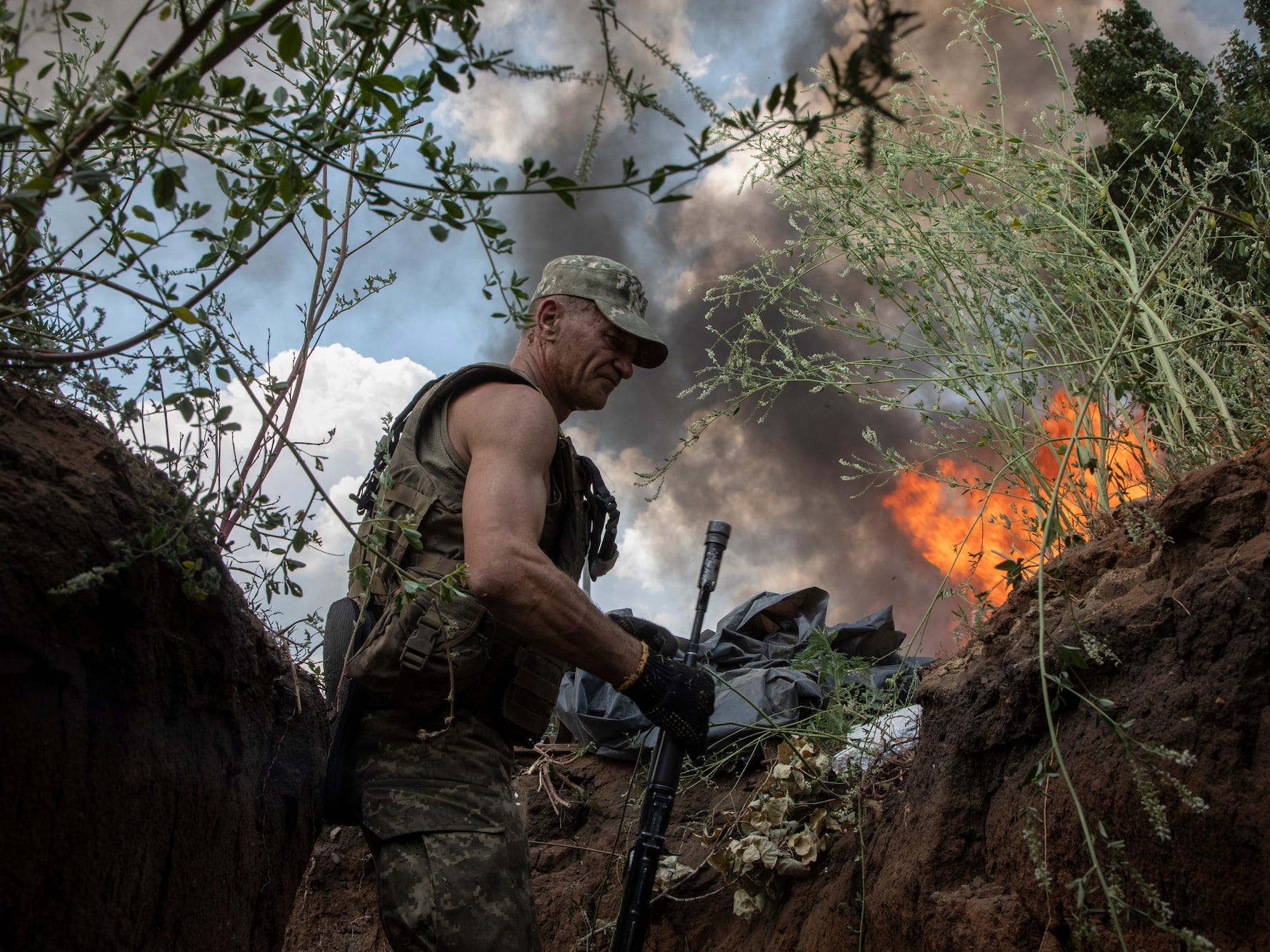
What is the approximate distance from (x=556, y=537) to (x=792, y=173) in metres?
1.79

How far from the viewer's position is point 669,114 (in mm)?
1492

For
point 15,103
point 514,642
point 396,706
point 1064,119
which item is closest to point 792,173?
point 1064,119

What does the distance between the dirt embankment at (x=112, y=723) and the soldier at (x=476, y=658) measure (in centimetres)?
37

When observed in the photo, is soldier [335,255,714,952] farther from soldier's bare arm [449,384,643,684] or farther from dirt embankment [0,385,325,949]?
dirt embankment [0,385,325,949]

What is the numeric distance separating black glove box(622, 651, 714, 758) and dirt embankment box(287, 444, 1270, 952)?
2.20 feet

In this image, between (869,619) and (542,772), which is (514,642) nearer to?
(542,772)

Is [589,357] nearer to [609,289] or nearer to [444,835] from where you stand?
[609,289]

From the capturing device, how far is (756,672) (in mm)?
4566

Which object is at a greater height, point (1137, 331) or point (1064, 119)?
point (1064, 119)

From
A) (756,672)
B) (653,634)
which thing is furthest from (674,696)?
(756,672)

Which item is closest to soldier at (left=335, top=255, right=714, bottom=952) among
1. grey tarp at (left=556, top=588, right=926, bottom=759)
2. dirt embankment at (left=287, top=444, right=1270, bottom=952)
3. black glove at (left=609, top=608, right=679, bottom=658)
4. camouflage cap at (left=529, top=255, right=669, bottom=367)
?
black glove at (left=609, top=608, right=679, bottom=658)

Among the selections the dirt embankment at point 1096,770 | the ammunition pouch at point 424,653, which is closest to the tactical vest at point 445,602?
the ammunition pouch at point 424,653

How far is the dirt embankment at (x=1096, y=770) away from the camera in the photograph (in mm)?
1976

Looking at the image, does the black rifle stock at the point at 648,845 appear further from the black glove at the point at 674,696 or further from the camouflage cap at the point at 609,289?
the camouflage cap at the point at 609,289
